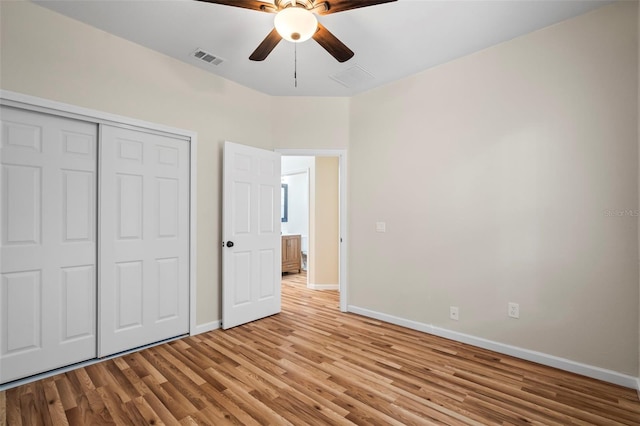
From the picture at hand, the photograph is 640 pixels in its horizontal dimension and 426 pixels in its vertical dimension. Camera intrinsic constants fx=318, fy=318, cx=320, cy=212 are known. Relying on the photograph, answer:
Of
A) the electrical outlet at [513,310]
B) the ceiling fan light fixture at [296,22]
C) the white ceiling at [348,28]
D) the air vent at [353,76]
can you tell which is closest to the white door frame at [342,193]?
the air vent at [353,76]

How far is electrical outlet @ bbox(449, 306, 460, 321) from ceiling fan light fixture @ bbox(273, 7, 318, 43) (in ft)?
9.04

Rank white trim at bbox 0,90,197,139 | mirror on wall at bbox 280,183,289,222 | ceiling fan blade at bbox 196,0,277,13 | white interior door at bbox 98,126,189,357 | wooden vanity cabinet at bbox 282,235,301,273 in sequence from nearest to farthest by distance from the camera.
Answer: ceiling fan blade at bbox 196,0,277,13, white trim at bbox 0,90,197,139, white interior door at bbox 98,126,189,357, wooden vanity cabinet at bbox 282,235,301,273, mirror on wall at bbox 280,183,289,222

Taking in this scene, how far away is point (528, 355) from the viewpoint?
2686mm

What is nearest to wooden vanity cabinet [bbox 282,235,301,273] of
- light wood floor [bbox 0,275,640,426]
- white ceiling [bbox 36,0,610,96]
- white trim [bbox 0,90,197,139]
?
light wood floor [bbox 0,275,640,426]

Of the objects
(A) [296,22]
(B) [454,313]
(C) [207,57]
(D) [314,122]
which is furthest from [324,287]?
(A) [296,22]

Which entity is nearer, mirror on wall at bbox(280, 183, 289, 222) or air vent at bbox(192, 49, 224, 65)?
air vent at bbox(192, 49, 224, 65)

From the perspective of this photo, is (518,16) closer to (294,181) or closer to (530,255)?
(530,255)

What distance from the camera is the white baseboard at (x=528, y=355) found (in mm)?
2322

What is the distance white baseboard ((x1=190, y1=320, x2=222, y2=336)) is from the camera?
3.28 metres

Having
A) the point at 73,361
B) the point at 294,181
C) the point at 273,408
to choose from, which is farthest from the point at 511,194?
the point at 294,181

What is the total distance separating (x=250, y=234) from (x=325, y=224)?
190cm

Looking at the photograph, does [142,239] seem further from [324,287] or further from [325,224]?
[324,287]

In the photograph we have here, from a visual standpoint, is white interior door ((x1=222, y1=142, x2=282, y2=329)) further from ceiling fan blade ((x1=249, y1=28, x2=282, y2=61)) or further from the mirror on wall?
the mirror on wall

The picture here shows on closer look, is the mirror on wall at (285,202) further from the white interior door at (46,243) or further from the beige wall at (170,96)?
the white interior door at (46,243)
